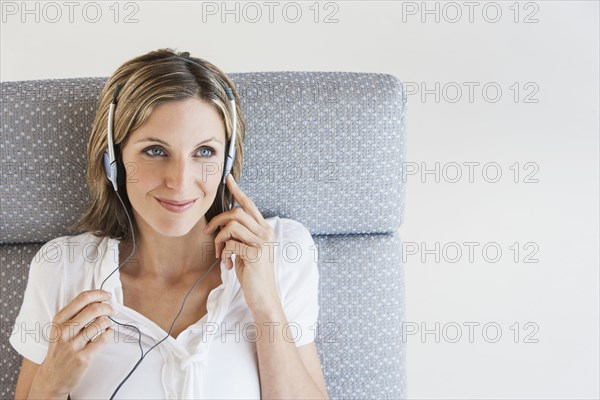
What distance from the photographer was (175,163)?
113 cm

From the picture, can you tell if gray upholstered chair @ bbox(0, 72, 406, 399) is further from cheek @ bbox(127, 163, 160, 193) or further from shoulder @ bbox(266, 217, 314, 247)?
cheek @ bbox(127, 163, 160, 193)

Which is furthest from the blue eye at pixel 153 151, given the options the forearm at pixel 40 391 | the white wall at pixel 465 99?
the white wall at pixel 465 99

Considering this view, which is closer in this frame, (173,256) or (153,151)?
(153,151)

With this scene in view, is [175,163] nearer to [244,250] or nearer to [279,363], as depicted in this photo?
[244,250]

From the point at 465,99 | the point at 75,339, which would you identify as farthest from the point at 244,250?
the point at 465,99

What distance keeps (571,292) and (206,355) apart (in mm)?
1065

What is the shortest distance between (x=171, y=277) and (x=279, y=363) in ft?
0.91

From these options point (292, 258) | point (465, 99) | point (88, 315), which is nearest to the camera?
point (88, 315)

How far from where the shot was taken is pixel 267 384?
1184mm

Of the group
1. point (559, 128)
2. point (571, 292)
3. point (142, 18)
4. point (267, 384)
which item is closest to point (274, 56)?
point (142, 18)

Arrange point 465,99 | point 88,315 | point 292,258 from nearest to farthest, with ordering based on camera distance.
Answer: point 88,315
point 292,258
point 465,99

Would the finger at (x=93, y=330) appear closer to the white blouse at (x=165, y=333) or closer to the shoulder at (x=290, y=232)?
the white blouse at (x=165, y=333)

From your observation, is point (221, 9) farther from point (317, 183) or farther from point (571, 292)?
point (571, 292)

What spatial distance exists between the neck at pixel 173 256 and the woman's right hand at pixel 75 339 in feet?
0.52
